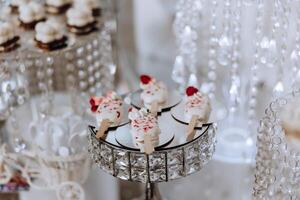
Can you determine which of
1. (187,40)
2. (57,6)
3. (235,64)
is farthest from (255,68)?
(57,6)

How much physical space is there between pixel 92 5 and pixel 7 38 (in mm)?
A: 197

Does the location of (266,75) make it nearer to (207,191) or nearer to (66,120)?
(207,191)

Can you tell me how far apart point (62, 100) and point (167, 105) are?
0.33 metres

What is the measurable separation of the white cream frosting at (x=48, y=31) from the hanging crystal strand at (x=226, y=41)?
0.29m

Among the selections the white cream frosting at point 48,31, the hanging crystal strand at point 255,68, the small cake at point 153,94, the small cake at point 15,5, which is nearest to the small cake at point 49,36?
the white cream frosting at point 48,31

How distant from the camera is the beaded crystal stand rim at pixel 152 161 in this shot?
0.88m

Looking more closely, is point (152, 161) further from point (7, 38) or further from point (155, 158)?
point (7, 38)

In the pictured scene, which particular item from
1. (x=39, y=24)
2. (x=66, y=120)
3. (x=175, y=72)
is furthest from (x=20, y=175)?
(x=175, y=72)

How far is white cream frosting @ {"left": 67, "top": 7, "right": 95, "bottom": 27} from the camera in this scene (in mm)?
1174

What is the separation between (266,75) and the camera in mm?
1293

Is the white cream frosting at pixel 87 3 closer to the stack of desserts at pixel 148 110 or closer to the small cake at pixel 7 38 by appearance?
the small cake at pixel 7 38

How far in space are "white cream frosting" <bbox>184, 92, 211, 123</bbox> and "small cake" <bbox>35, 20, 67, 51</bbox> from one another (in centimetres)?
30

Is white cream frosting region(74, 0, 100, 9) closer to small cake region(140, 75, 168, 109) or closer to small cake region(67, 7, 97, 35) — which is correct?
small cake region(67, 7, 97, 35)

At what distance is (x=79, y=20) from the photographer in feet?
3.86
